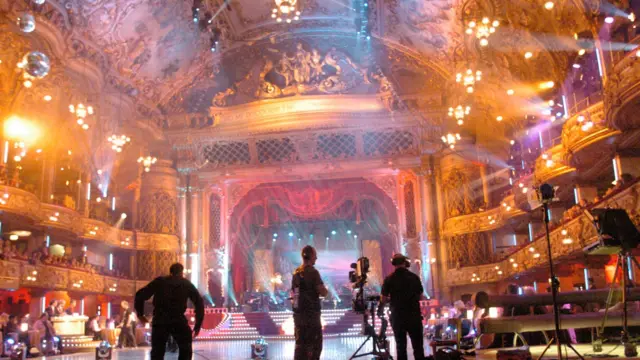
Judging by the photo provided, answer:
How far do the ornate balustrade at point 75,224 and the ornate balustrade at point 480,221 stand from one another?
11.5m

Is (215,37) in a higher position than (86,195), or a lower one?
higher

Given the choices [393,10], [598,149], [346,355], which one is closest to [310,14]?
[393,10]

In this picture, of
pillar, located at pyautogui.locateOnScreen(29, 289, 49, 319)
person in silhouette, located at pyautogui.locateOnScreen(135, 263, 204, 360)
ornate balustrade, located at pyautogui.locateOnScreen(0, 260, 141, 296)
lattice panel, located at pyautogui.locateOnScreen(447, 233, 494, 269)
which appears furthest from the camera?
lattice panel, located at pyautogui.locateOnScreen(447, 233, 494, 269)

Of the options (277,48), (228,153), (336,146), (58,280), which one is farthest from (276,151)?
(58,280)

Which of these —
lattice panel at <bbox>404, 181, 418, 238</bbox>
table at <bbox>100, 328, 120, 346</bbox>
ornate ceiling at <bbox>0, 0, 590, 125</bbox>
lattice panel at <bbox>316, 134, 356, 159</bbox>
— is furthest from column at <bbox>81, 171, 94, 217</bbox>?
lattice panel at <bbox>404, 181, 418, 238</bbox>

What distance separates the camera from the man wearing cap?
7.05 meters

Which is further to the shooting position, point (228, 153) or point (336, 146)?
point (228, 153)

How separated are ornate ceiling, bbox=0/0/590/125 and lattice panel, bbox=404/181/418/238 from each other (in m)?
3.90

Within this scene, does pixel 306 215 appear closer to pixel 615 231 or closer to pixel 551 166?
pixel 551 166

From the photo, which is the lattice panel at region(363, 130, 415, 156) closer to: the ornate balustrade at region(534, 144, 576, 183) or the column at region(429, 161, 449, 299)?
the column at region(429, 161, 449, 299)

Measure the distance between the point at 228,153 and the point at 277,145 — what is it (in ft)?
7.50

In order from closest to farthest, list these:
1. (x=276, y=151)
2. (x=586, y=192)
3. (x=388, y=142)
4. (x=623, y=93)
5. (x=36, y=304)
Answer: (x=623, y=93) < (x=586, y=192) < (x=36, y=304) < (x=388, y=142) < (x=276, y=151)

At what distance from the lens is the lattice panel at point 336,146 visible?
26422mm

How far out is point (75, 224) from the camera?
69.8ft
